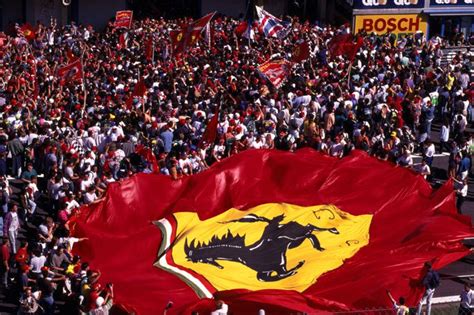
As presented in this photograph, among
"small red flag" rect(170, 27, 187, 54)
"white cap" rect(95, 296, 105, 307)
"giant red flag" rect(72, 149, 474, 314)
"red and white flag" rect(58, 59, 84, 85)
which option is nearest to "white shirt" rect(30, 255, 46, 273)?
"giant red flag" rect(72, 149, 474, 314)

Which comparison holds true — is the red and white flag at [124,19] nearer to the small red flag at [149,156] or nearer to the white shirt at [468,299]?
the small red flag at [149,156]

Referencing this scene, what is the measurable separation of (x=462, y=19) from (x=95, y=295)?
27.3 metres

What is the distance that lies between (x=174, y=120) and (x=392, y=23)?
15.3m

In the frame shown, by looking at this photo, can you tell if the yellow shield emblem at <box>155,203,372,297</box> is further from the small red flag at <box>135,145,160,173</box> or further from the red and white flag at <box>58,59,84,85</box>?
the red and white flag at <box>58,59,84,85</box>

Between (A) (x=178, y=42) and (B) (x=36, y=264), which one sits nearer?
(B) (x=36, y=264)

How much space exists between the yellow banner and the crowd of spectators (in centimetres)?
276

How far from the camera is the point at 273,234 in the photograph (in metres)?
17.3

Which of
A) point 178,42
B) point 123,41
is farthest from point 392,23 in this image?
point 178,42

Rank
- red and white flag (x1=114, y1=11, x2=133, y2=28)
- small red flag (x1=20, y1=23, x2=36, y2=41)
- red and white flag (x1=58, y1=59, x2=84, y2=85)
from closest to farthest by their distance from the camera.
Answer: red and white flag (x1=58, y1=59, x2=84, y2=85)
small red flag (x1=20, y1=23, x2=36, y2=41)
red and white flag (x1=114, y1=11, x2=133, y2=28)

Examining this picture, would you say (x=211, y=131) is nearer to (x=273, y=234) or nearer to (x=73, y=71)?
(x=273, y=234)

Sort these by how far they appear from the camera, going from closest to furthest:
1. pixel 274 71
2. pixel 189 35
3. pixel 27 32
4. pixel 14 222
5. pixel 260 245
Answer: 1. pixel 260 245
2. pixel 14 222
3. pixel 274 71
4. pixel 189 35
5. pixel 27 32

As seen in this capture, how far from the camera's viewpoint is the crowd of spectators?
1762 cm

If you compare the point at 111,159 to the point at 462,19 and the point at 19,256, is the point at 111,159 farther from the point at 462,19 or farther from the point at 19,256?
the point at 462,19

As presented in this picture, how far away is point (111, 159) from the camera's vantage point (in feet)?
68.0
